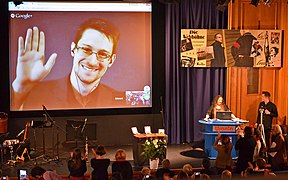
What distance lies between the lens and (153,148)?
277 inches

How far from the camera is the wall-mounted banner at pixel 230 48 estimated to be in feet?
30.3

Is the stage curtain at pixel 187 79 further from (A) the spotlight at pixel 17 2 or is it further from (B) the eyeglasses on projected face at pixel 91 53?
(A) the spotlight at pixel 17 2

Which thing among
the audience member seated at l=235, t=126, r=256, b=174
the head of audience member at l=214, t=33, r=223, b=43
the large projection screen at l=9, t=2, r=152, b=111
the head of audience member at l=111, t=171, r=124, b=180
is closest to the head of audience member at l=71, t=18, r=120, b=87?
the large projection screen at l=9, t=2, r=152, b=111

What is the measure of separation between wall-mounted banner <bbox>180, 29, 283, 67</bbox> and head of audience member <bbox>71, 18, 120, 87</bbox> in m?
1.57

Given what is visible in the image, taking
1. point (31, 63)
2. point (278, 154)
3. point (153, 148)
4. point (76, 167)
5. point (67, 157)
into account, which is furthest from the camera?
→ point (31, 63)

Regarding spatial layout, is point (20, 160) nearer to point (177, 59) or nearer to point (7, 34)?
point (7, 34)

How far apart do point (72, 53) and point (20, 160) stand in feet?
8.06

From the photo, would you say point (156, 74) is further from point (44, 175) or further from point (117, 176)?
point (44, 175)

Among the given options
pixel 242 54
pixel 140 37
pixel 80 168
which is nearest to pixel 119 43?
pixel 140 37

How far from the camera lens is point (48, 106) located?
8883 millimetres

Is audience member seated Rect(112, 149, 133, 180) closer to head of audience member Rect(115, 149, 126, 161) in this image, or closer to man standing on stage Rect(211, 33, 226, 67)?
head of audience member Rect(115, 149, 126, 161)

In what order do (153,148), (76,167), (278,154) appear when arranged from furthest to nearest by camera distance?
(153,148) < (278,154) < (76,167)

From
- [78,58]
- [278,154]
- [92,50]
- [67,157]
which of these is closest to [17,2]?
[78,58]

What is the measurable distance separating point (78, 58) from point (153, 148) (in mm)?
2850
